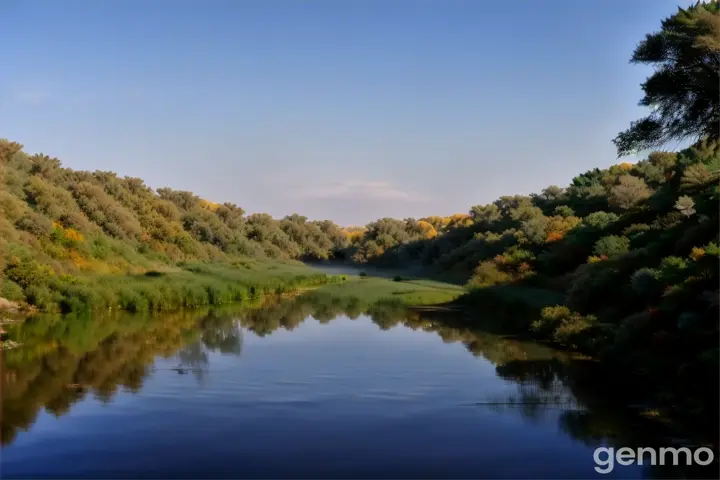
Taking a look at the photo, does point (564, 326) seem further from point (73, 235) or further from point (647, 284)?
point (73, 235)

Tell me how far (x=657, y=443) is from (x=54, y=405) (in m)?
12.0

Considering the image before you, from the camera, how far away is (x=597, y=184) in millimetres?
60719

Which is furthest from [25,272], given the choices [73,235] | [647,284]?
[647,284]

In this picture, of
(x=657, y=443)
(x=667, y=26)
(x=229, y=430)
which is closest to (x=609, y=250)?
(x=667, y=26)

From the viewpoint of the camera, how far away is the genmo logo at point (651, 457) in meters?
11.7

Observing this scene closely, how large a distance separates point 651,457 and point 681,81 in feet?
42.8

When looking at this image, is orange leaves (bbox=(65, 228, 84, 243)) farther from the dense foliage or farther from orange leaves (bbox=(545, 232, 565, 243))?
orange leaves (bbox=(545, 232, 565, 243))

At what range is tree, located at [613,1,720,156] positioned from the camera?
19.5 meters

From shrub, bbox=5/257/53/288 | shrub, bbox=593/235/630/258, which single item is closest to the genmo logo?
shrub, bbox=593/235/630/258

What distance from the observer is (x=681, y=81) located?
21000mm

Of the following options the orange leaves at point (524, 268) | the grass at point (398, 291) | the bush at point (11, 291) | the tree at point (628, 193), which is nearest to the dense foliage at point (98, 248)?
the bush at point (11, 291)

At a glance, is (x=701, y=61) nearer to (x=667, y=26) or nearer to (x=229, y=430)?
(x=667, y=26)

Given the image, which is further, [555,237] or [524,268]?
[555,237]

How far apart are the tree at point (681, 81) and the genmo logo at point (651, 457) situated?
37.3 feet
